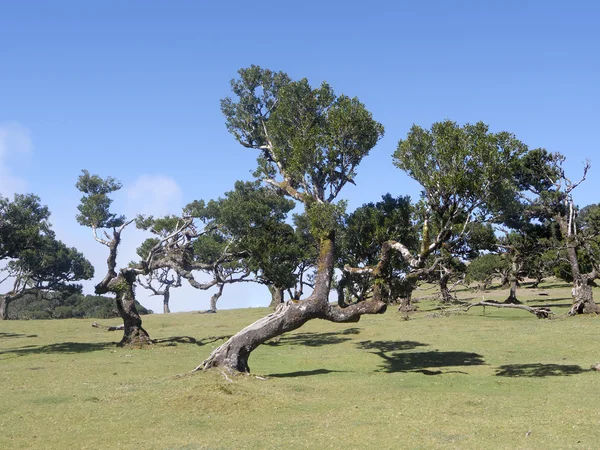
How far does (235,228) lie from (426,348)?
1888 centimetres

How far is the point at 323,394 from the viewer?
811 inches

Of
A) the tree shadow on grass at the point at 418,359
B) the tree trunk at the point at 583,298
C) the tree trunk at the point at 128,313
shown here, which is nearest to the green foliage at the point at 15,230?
the tree trunk at the point at 128,313

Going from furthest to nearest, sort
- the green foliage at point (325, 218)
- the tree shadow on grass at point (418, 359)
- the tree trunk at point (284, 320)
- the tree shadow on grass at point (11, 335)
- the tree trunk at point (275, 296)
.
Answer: the tree trunk at point (275, 296) → the tree shadow on grass at point (11, 335) → the tree shadow on grass at point (418, 359) → the green foliage at point (325, 218) → the tree trunk at point (284, 320)

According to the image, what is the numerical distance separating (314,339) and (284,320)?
1719 centimetres

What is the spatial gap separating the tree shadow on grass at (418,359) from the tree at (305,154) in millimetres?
→ 4251

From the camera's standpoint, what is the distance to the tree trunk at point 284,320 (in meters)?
23.8

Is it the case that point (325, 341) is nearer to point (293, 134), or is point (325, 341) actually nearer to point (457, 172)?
point (293, 134)

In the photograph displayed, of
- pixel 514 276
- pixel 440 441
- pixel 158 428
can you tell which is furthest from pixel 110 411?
pixel 514 276

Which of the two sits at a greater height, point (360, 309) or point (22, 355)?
point (360, 309)

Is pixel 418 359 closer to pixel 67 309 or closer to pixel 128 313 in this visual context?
pixel 128 313

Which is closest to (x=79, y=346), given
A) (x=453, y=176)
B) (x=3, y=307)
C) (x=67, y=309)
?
(x=453, y=176)

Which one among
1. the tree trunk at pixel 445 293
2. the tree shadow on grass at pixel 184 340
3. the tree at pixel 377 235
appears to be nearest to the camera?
the tree at pixel 377 235

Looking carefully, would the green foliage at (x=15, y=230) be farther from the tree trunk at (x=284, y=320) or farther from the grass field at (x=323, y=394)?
the tree trunk at (x=284, y=320)

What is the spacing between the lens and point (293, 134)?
3073 centimetres
